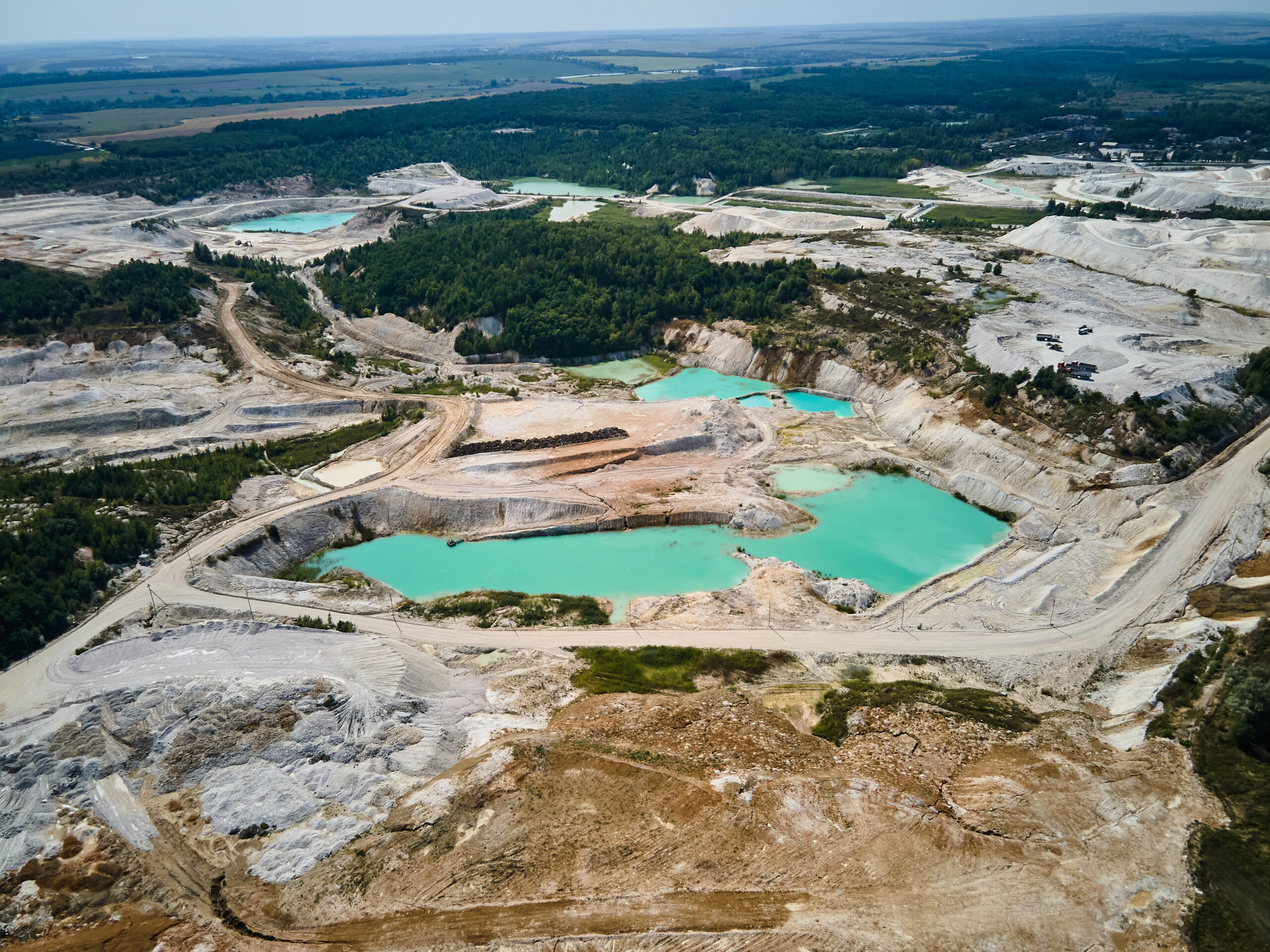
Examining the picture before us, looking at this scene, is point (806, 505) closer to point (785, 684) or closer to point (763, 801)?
point (785, 684)

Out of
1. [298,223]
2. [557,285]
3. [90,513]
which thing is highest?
[298,223]

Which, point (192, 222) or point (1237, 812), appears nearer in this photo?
point (1237, 812)

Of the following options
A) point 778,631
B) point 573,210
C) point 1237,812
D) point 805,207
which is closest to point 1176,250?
point 805,207

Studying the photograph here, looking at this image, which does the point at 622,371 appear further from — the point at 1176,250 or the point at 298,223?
the point at 298,223

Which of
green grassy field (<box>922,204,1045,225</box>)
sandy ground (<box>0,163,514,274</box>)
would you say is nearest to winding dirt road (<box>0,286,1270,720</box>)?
sandy ground (<box>0,163,514,274</box>)

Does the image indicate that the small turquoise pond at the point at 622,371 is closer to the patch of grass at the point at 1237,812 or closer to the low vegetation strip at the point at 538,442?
the low vegetation strip at the point at 538,442
